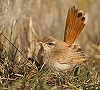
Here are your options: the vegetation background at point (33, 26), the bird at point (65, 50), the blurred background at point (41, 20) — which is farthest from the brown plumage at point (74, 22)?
the blurred background at point (41, 20)

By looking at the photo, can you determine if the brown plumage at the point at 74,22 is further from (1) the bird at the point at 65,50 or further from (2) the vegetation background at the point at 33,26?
(2) the vegetation background at the point at 33,26

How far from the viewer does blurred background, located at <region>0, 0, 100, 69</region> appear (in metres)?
5.30

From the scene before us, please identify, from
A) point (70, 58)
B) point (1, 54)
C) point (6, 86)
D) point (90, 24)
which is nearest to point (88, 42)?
point (90, 24)

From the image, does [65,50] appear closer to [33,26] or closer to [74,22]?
[74,22]

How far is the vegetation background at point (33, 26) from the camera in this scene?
494 centimetres

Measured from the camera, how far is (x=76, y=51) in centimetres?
517

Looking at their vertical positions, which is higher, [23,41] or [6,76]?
[23,41]

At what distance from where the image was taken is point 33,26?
619cm

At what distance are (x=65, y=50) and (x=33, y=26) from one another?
1232 mm

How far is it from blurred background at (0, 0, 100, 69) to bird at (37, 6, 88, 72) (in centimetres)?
46

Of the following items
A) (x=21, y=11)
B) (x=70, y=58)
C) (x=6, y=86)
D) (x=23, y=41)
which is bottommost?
(x=6, y=86)

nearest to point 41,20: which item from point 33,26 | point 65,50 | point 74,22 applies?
point 33,26

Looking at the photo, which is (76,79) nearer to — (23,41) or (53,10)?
(23,41)

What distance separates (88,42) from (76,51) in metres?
2.17
